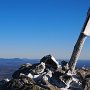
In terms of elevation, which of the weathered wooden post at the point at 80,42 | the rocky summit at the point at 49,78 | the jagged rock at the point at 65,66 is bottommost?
the rocky summit at the point at 49,78

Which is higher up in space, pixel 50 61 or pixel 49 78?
pixel 50 61

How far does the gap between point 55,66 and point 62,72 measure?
12.4 feet

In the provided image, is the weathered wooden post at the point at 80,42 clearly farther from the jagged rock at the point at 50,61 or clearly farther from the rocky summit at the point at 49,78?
the jagged rock at the point at 50,61

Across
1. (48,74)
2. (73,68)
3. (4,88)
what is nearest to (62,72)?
(48,74)

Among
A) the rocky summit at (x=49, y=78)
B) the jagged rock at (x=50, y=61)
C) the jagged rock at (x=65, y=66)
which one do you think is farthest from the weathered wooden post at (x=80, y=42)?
the jagged rock at (x=50, y=61)

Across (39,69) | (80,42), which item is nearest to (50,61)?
(39,69)

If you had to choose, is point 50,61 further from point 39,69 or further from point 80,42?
point 80,42

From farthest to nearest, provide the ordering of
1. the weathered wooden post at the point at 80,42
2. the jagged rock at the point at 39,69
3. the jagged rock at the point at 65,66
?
the weathered wooden post at the point at 80,42 → the jagged rock at the point at 65,66 → the jagged rock at the point at 39,69

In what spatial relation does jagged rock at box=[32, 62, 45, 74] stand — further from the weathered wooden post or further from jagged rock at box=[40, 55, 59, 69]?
the weathered wooden post

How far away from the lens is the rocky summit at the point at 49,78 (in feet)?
155

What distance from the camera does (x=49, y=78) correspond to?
169 ft

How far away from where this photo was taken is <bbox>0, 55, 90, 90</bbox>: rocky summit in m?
47.1

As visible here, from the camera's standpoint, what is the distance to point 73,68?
5766cm

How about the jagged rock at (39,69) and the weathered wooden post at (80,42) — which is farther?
the weathered wooden post at (80,42)
